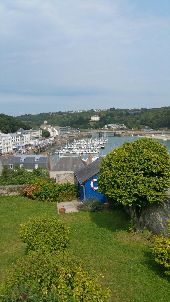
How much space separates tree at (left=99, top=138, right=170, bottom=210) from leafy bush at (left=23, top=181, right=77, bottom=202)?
8.29m

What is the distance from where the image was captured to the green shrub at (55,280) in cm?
627

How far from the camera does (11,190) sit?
82.1ft

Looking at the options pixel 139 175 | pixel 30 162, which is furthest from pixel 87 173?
pixel 30 162

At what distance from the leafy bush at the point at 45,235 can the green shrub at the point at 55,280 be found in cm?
408

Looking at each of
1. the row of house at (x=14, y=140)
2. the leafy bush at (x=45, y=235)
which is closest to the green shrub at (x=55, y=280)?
the leafy bush at (x=45, y=235)

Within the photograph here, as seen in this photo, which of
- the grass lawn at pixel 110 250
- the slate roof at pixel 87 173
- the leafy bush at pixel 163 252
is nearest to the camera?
the grass lawn at pixel 110 250

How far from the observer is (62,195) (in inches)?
914

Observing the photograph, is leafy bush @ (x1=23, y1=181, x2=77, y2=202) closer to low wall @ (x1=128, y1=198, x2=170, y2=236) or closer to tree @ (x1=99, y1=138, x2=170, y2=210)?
low wall @ (x1=128, y1=198, x2=170, y2=236)

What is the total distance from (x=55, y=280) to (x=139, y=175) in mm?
8002

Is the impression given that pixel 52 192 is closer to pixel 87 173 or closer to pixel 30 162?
pixel 87 173

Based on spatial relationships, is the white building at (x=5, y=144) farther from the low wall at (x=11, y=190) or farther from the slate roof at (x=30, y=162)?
the low wall at (x=11, y=190)

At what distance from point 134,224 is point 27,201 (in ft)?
29.4

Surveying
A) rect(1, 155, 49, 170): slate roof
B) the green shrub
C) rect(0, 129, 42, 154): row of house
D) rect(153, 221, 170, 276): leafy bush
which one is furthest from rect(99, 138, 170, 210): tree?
rect(0, 129, 42, 154): row of house

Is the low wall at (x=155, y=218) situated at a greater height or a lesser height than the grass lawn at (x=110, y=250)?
greater
